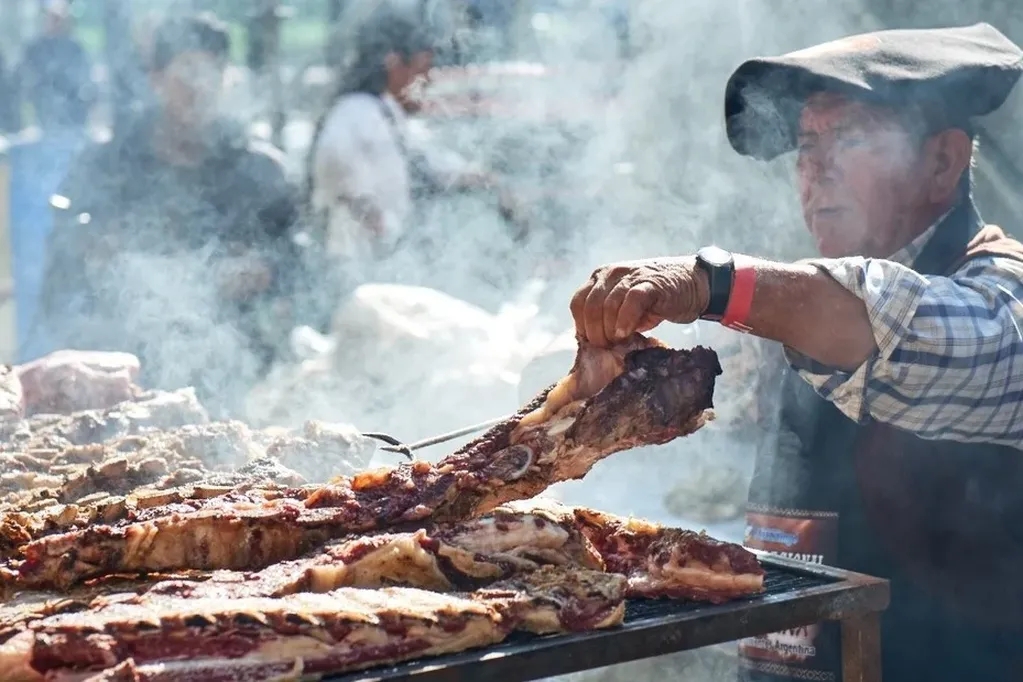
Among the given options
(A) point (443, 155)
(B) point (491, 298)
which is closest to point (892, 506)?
(B) point (491, 298)

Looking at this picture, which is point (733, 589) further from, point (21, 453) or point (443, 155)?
point (443, 155)

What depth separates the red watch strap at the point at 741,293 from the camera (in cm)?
332

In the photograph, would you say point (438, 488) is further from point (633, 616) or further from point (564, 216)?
point (564, 216)

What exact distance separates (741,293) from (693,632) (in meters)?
0.99

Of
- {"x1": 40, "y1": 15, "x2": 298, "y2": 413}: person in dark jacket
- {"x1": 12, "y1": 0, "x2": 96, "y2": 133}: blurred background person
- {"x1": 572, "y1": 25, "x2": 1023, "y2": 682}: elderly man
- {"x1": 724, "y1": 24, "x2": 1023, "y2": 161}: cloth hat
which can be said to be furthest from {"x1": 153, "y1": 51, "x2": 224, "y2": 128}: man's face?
{"x1": 724, "y1": 24, "x2": 1023, "y2": 161}: cloth hat

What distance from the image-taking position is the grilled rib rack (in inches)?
101

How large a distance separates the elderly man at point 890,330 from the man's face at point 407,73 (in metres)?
6.60

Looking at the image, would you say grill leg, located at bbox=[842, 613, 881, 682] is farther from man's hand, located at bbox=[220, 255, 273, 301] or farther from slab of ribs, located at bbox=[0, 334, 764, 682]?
man's hand, located at bbox=[220, 255, 273, 301]

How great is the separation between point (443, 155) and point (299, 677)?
341 inches

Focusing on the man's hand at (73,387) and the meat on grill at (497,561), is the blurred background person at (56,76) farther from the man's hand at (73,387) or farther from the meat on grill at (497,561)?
the meat on grill at (497,561)

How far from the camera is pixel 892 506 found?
411 centimetres

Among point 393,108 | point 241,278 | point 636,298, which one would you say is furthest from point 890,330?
point 393,108

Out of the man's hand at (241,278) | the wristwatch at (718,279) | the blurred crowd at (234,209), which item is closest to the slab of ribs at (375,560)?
the wristwatch at (718,279)

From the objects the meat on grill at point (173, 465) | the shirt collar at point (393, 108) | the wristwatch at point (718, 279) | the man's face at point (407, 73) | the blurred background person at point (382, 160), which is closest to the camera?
the wristwatch at point (718, 279)
